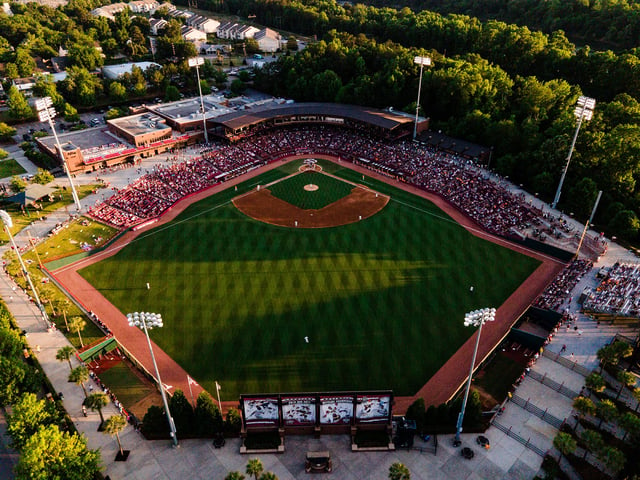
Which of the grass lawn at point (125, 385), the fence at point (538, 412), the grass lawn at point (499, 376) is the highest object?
the fence at point (538, 412)

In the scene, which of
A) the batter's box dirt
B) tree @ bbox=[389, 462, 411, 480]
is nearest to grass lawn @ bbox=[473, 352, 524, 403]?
tree @ bbox=[389, 462, 411, 480]

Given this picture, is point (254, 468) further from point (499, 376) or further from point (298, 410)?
point (499, 376)

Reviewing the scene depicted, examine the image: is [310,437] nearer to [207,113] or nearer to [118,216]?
[118,216]

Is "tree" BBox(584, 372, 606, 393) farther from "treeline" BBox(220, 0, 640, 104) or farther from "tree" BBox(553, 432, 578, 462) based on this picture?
"treeline" BBox(220, 0, 640, 104)

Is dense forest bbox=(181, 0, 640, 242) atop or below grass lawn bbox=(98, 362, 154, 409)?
atop

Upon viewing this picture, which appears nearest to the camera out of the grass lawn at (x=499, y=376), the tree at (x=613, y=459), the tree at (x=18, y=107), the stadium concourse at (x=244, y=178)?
the tree at (x=613, y=459)

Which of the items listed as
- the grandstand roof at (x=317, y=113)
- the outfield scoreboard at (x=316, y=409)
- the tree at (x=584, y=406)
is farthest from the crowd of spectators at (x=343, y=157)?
the outfield scoreboard at (x=316, y=409)

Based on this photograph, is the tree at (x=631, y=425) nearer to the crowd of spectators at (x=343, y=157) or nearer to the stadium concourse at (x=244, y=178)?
the stadium concourse at (x=244, y=178)
